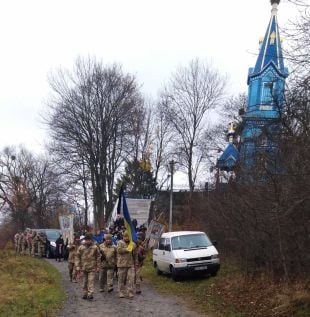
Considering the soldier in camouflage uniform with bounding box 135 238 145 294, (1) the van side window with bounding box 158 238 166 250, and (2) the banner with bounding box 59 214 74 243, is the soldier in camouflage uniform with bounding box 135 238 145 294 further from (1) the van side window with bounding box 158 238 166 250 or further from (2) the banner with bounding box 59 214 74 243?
(2) the banner with bounding box 59 214 74 243

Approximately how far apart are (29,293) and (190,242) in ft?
19.3

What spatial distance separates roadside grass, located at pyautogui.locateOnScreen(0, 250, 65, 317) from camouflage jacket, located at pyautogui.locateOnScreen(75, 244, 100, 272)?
116 cm

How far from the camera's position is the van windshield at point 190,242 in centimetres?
1802

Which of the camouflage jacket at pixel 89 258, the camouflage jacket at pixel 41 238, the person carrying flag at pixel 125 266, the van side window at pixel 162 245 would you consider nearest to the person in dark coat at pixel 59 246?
the camouflage jacket at pixel 41 238

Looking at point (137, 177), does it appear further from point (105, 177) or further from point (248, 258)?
point (248, 258)

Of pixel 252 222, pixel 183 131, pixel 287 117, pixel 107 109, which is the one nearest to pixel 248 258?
pixel 252 222

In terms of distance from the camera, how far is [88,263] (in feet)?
46.7

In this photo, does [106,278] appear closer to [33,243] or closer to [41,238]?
[41,238]

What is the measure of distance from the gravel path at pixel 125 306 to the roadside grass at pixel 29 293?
42 centimetres

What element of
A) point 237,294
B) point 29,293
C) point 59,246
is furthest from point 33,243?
point 237,294

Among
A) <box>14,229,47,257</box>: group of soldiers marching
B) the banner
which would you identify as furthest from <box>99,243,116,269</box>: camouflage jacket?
<box>14,229,47,257</box>: group of soldiers marching

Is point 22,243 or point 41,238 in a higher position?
point 41,238

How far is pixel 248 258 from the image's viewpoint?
15.1 meters

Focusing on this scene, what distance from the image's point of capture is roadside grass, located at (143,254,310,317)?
10.9 metres
